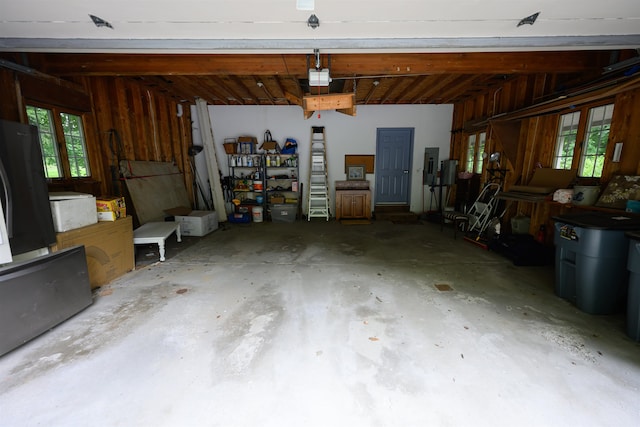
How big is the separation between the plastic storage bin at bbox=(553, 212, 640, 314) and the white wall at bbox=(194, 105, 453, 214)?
4739 mm

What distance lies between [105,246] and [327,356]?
111 inches

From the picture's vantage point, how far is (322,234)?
5.22 m

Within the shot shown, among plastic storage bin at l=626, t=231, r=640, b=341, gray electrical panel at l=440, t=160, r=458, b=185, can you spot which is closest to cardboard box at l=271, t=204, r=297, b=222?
gray electrical panel at l=440, t=160, r=458, b=185

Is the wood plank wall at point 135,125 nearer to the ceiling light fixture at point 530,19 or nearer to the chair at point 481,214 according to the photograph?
the ceiling light fixture at point 530,19

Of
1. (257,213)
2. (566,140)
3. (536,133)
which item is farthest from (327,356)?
(257,213)

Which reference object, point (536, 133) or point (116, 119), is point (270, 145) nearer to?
point (116, 119)

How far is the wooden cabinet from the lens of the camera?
6.46 metres

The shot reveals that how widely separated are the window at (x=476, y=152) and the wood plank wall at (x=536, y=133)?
24cm

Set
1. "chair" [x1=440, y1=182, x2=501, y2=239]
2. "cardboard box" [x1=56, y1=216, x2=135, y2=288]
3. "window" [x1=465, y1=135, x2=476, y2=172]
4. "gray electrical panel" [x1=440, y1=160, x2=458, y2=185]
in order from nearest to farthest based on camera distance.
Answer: "cardboard box" [x1=56, y1=216, x2=135, y2=288]
"chair" [x1=440, y1=182, x2=501, y2=239]
"window" [x1=465, y1=135, x2=476, y2=172]
"gray electrical panel" [x1=440, y1=160, x2=458, y2=185]

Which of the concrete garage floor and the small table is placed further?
the small table

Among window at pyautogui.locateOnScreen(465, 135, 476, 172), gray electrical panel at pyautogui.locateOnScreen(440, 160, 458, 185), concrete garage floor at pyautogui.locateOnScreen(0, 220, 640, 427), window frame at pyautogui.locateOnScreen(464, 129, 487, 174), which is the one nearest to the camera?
concrete garage floor at pyautogui.locateOnScreen(0, 220, 640, 427)

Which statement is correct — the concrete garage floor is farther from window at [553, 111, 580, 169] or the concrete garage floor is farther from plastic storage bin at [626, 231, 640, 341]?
window at [553, 111, 580, 169]

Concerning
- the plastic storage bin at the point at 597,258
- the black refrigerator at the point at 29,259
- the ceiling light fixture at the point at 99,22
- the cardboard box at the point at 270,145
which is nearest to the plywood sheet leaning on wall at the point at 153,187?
the cardboard box at the point at 270,145

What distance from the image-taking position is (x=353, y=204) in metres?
6.51
